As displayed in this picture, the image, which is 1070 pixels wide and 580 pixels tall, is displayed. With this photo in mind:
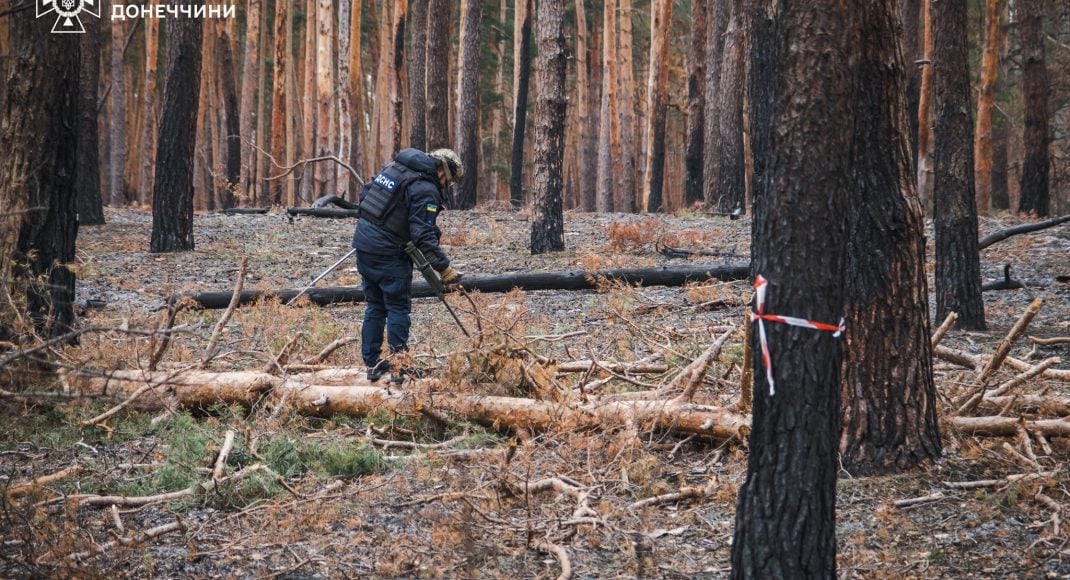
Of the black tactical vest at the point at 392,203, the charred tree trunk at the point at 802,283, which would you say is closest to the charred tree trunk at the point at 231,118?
the black tactical vest at the point at 392,203

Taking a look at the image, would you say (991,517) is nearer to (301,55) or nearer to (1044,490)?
(1044,490)

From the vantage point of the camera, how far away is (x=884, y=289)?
16.8ft

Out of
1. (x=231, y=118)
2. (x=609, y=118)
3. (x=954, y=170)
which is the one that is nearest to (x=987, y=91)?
(x=609, y=118)

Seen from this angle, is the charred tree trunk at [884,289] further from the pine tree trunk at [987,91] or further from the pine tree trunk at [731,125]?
the pine tree trunk at [987,91]

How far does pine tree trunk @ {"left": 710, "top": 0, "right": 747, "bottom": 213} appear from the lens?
19109mm

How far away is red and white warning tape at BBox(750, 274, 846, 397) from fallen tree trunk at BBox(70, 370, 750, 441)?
7.61 feet

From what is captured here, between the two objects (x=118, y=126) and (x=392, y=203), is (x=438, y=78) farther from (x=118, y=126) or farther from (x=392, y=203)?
(x=392, y=203)

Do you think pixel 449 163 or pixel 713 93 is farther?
pixel 713 93

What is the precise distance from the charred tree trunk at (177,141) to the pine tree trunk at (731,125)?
10.4m

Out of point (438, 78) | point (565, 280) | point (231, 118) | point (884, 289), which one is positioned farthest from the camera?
point (231, 118)

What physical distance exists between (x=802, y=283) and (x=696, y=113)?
65.3 ft

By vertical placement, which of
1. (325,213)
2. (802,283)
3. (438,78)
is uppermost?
(438,78)

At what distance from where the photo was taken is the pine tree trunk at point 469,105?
66.3ft

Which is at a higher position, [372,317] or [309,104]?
[309,104]
